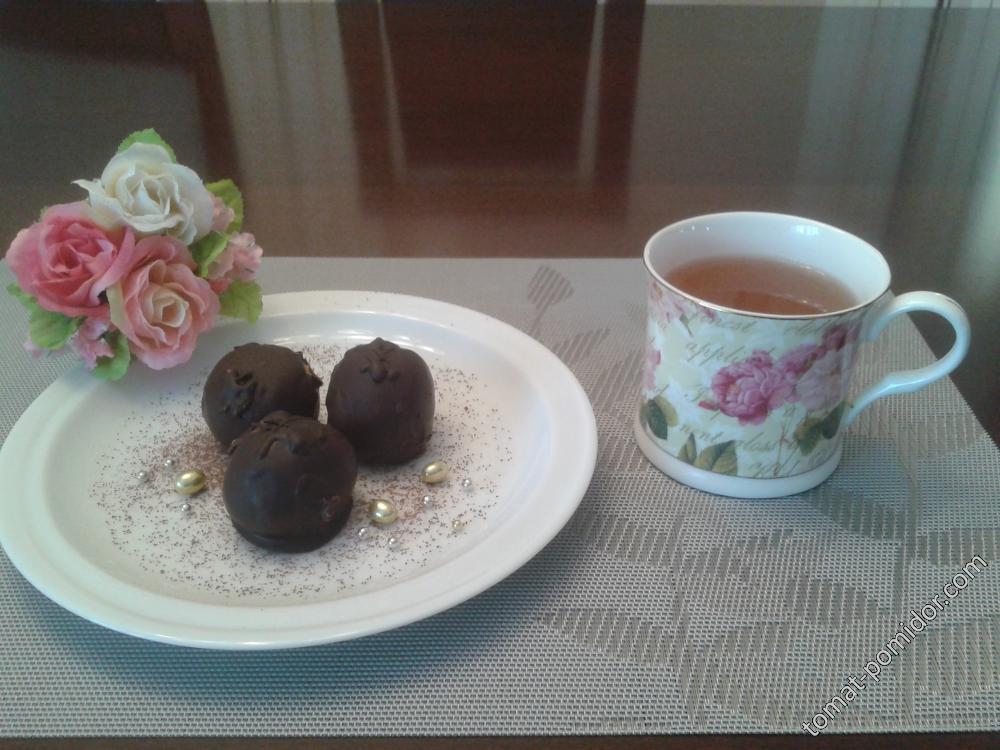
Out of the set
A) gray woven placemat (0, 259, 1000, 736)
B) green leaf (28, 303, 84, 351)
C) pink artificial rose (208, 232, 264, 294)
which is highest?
pink artificial rose (208, 232, 264, 294)

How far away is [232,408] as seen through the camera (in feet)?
1.74

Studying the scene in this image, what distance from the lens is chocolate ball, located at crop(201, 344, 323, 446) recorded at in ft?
1.74

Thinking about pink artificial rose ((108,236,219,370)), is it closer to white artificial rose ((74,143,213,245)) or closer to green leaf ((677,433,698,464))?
white artificial rose ((74,143,213,245))

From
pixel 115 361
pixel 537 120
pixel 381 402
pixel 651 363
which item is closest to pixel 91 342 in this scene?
pixel 115 361

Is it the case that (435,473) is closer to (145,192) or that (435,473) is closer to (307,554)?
(307,554)

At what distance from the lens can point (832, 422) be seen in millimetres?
513

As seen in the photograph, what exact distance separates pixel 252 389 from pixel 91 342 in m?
0.16

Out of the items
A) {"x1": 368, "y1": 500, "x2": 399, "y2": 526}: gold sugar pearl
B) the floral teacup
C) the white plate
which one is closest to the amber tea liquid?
the floral teacup

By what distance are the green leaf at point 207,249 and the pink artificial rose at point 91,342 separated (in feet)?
0.28

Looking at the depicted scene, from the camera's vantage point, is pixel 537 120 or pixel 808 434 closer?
pixel 808 434

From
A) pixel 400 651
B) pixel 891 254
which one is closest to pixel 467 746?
pixel 400 651

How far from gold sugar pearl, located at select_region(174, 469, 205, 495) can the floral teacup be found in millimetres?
301

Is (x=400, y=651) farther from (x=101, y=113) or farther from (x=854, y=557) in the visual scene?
(x=101, y=113)

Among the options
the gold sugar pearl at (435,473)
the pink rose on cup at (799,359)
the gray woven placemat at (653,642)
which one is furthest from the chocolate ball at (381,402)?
the pink rose on cup at (799,359)
